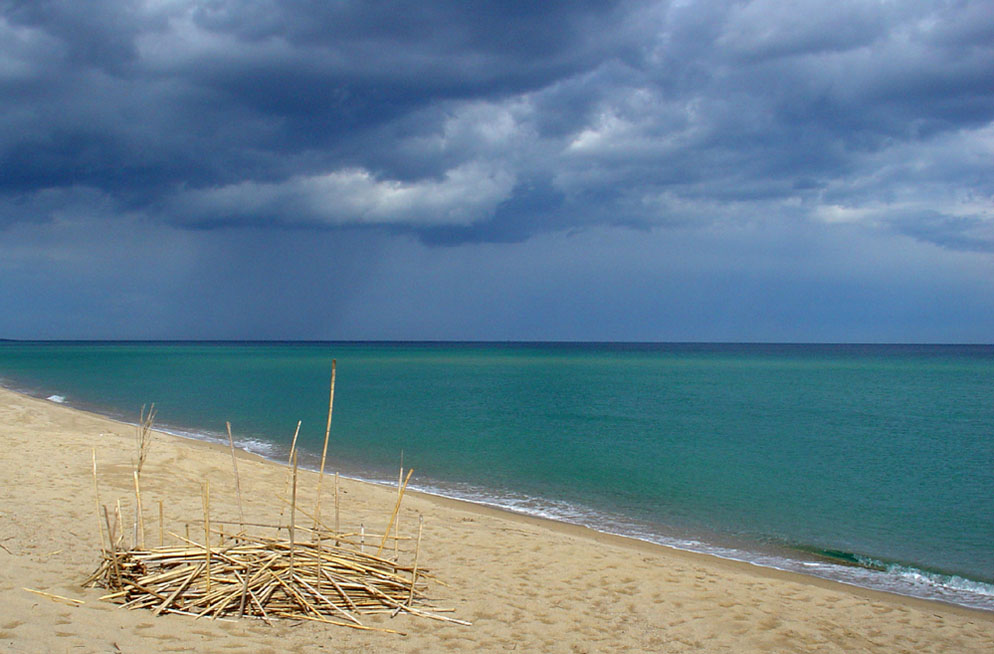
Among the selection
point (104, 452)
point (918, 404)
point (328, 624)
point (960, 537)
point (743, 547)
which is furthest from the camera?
point (918, 404)

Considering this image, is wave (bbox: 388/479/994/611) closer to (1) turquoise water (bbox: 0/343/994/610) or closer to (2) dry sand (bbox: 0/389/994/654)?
(1) turquoise water (bbox: 0/343/994/610)

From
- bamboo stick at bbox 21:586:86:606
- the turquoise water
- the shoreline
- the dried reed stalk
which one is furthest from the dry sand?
the turquoise water

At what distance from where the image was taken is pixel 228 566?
651 cm

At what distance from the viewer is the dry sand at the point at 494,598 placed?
583 cm

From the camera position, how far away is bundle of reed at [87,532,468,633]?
6.20 metres

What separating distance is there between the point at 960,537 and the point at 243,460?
1595 cm

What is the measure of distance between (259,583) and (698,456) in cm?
1724

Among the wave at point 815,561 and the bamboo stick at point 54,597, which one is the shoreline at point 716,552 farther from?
the bamboo stick at point 54,597

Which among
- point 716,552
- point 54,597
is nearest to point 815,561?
point 716,552

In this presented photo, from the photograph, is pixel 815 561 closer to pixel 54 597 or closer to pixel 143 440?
pixel 143 440

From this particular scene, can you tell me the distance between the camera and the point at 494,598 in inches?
301

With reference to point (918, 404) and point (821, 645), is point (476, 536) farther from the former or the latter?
point (918, 404)

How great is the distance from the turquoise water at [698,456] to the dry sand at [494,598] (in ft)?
6.85

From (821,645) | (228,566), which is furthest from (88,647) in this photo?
(821,645)
